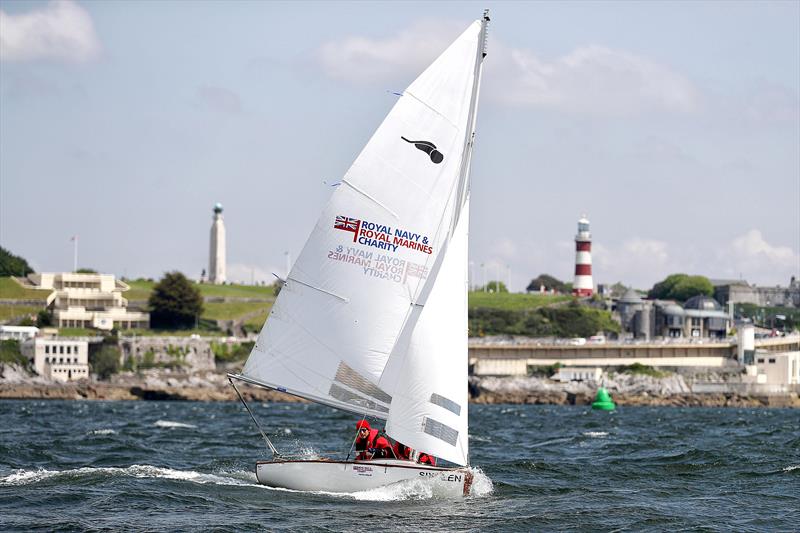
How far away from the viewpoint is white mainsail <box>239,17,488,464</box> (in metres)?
26.2

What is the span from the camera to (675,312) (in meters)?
152

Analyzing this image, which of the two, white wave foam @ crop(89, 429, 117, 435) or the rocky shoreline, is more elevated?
white wave foam @ crop(89, 429, 117, 435)

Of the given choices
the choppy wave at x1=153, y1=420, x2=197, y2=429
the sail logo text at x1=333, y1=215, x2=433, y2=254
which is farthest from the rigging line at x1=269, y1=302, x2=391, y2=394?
the choppy wave at x1=153, y1=420, x2=197, y2=429

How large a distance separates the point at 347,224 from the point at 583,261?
451 feet

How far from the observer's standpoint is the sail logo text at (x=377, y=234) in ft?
86.5

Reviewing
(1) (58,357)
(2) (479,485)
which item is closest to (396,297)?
(2) (479,485)

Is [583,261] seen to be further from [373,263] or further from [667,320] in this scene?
[373,263]

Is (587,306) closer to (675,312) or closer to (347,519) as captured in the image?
(675,312)

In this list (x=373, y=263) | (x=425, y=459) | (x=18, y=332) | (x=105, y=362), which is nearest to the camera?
(x=373, y=263)

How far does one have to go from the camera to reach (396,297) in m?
26.6

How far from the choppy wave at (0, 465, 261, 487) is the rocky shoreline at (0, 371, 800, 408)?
70.6 meters

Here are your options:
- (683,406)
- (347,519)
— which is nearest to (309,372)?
(347,519)

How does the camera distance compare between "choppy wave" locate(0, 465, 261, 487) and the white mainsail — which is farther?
"choppy wave" locate(0, 465, 261, 487)

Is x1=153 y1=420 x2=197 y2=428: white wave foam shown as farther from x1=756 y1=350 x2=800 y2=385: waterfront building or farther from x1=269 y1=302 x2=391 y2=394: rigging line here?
x1=756 y1=350 x2=800 y2=385: waterfront building
